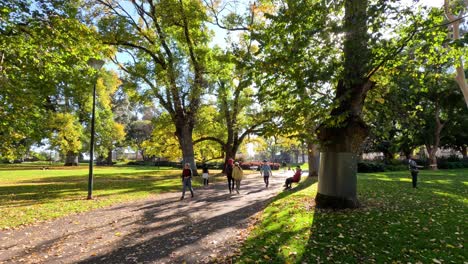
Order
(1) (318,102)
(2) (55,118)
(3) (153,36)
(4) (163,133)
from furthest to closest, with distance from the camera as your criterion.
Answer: (2) (55,118)
(4) (163,133)
(3) (153,36)
(1) (318,102)

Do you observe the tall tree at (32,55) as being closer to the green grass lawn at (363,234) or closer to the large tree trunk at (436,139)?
the green grass lawn at (363,234)

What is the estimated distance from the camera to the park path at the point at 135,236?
6.00m

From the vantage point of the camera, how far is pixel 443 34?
815cm

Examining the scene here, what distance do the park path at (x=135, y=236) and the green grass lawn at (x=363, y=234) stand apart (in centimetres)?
76

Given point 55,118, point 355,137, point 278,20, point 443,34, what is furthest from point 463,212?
point 55,118

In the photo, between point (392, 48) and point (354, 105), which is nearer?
point (392, 48)

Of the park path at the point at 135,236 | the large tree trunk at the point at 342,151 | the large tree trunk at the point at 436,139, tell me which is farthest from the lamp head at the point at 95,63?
the large tree trunk at the point at 436,139

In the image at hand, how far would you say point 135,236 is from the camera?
24.4ft

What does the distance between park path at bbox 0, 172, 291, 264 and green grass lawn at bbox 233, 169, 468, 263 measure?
76 centimetres

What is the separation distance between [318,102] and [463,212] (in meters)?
5.45

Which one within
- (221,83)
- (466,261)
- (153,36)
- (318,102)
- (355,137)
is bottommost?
(466,261)

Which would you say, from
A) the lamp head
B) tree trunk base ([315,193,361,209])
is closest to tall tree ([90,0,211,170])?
the lamp head

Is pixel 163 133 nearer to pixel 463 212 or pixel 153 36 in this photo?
pixel 153 36

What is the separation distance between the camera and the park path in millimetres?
5996
